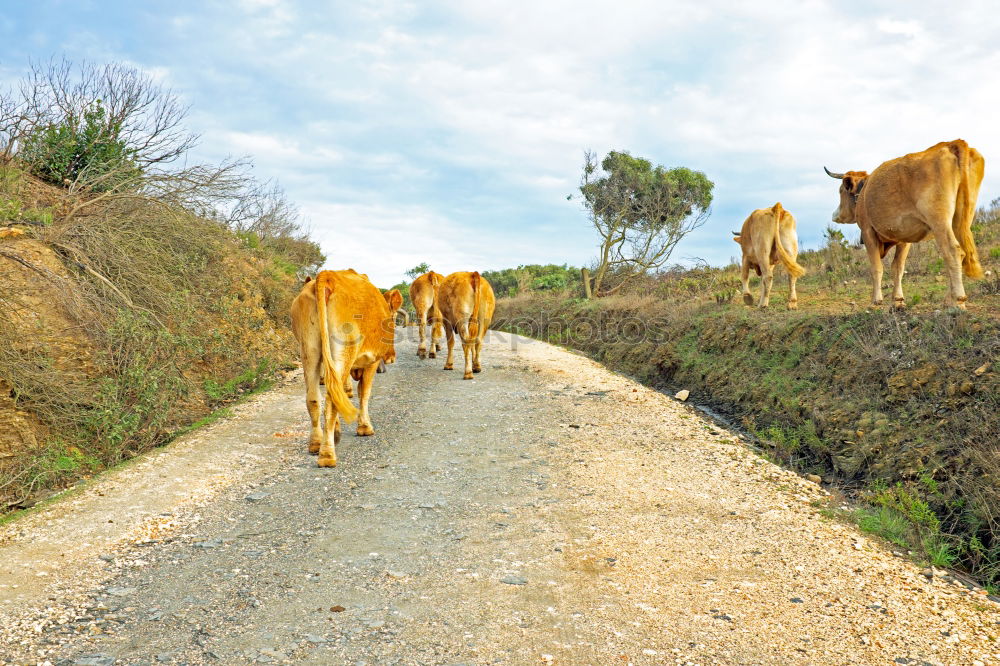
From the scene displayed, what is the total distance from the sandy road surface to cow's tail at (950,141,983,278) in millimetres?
4087

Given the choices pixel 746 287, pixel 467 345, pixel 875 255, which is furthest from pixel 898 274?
pixel 467 345

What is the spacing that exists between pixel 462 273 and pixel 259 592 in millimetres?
8253

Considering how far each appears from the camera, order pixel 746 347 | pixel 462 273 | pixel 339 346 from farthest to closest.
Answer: pixel 462 273 < pixel 746 347 < pixel 339 346

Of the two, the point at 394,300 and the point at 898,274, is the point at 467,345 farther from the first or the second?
the point at 898,274

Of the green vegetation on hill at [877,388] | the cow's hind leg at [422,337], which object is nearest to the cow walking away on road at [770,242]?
the green vegetation on hill at [877,388]

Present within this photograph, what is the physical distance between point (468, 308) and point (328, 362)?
5234 millimetres

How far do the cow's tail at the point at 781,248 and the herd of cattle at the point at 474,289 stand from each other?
0.09 ft

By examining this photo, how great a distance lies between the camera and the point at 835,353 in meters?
Answer: 8.50

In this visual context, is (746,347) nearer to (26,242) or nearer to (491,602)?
(491,602)

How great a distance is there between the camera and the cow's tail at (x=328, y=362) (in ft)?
20.7

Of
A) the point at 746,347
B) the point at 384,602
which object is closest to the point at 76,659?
the point at 384,602

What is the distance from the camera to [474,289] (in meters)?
11.5

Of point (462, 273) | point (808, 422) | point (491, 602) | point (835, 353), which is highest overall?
point (462, 273)

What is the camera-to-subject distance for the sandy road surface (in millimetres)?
3590
